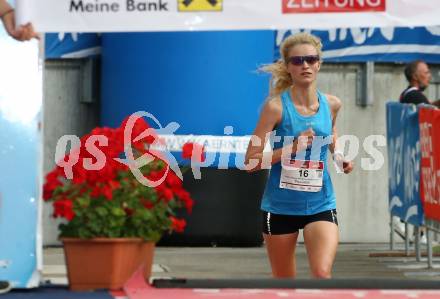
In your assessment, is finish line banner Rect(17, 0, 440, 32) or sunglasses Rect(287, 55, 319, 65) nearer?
sunglasses Rect(287, 55, 319, 65)

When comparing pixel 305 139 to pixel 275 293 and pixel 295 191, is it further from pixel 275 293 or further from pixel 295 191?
pixel 275 293

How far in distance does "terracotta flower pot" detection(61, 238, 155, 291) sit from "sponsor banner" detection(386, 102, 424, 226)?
358 cm

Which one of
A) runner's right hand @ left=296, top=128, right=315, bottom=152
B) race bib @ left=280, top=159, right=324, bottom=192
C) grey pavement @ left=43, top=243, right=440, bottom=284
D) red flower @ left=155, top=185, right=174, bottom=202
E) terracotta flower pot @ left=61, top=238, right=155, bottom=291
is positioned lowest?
grey pavement @ left=43, top=243, right=440, bottom=284

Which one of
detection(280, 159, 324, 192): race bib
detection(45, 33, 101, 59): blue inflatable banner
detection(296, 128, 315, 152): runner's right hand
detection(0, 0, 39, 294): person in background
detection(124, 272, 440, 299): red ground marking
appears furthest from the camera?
detection(45, 33, 101, 59): blue inflatable banner

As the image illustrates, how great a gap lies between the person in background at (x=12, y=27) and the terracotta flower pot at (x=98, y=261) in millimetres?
1304

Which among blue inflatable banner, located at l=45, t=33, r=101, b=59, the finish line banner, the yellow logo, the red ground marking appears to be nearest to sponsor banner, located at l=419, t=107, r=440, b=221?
the finish line banner

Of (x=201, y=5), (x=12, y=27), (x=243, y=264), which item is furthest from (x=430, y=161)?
(x=12, y=27)

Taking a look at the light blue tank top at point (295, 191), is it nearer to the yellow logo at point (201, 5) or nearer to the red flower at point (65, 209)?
the yellow logo at point (201, 5)

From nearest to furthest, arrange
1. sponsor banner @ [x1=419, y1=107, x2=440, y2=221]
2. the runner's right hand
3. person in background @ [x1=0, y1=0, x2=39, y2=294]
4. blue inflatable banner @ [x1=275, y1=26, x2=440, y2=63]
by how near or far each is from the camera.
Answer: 1. the runner's right hand
2. person in background @ [x1=0, y1=0, x2=39, y2=294]
3. sponsor banner @ [x1=419, y1=107, x2=440, y2=221]
4. blue inflatable banner @ [x1=275, y1=26, x2=440, y2=63]

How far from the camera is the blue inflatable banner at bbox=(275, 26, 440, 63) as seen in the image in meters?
14.2

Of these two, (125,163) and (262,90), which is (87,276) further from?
(262,90)

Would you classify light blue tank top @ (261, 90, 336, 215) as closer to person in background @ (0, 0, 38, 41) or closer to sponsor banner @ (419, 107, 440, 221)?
person in background @ (0, 0, 38, 41)

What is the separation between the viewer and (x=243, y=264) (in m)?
11.9

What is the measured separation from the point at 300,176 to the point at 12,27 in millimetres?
2221
